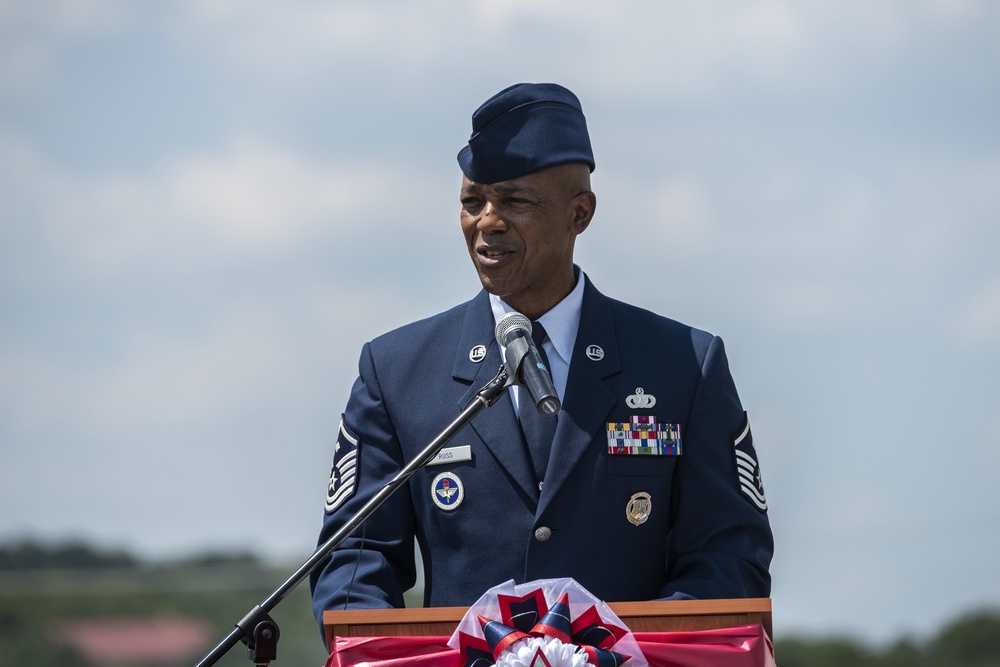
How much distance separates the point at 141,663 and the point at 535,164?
10221mm

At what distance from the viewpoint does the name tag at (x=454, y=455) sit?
3.88 metres

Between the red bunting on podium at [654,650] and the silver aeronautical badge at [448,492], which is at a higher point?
the silver aeronautical badge at [448,492]

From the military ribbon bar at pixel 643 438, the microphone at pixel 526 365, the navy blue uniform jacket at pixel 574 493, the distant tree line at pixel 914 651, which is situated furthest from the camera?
the distant tree line at pixel 914 651

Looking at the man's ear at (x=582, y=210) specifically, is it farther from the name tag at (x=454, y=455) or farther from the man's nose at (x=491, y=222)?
the name tag at (x=454, y=455)

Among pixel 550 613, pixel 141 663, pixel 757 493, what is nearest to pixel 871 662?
pixel 141 663

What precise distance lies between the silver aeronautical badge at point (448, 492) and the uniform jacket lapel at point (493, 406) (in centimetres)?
13

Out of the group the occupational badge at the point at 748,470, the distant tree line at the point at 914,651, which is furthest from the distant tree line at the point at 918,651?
the occupational badge at the point at 748,470

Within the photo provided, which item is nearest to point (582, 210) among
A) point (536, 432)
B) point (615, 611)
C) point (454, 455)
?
point (536, 432)

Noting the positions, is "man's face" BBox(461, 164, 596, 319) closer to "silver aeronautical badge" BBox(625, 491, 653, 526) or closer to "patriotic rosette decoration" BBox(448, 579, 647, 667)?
"silver aeronautical badge" BBox(625, 491, 653, 526)

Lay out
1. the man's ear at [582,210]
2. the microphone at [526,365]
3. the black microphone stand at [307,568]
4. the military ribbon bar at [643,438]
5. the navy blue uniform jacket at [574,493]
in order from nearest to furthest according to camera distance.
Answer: the microphone at [526,365] → the black microphone stand at [307,568] → the navy blue uniform jacket at [574,493] → the military ribbon bar at [643,438] → the man's ear at [582,210]

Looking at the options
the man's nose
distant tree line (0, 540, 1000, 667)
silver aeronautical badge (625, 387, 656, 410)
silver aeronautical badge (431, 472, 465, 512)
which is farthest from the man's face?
distant tree line (0, 540, 1000, 667)

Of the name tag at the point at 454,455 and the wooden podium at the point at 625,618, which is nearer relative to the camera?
the wooden podium at the point at 625,618

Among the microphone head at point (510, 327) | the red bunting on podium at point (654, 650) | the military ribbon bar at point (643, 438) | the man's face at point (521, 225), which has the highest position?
the man's face at point (521, 225)

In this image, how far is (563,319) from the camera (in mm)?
4062
